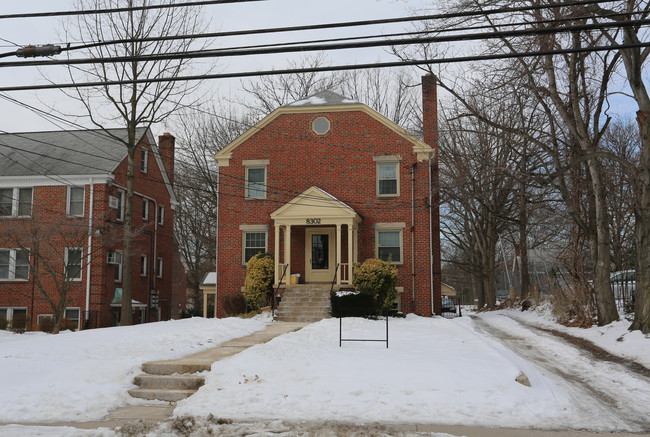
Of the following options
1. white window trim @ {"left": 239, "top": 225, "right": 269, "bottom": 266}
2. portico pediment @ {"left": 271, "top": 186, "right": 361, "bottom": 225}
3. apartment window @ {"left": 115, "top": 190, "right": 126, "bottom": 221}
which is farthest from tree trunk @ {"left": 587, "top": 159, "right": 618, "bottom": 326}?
apartment window @ {"left": 115, "top": 190, "right": 126, "bottom": 221}

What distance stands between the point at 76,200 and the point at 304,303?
13.1 metres

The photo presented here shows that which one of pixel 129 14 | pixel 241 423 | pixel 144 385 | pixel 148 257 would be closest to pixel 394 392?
pixel 241 423

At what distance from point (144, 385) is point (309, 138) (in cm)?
1605

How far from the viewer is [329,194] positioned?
2292 centimetres

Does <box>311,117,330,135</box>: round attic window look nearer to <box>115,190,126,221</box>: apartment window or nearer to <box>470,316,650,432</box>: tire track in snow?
<box>115,190,126,221</box>: apartment window

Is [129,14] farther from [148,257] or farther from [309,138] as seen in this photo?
[148,257]

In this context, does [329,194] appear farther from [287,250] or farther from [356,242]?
[287,250]

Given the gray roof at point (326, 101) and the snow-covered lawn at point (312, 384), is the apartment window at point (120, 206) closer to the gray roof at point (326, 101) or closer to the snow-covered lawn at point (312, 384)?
the gray roof at point (326, 101)

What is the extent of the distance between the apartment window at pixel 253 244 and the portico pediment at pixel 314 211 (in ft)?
6.85

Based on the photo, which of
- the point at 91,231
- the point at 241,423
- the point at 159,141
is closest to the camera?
the point at 241,423

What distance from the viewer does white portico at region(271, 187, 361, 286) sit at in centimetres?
2159

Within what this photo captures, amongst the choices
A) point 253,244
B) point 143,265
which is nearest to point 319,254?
point 253,244

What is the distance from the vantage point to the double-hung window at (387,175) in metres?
23.3

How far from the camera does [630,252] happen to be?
2819cm
